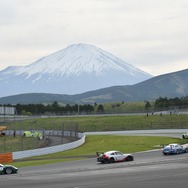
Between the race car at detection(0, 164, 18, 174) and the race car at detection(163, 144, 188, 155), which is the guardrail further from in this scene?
the race car at detection(0, 164, 18, 174)

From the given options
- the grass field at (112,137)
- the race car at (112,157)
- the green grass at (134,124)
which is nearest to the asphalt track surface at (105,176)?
the race car at (112,157)

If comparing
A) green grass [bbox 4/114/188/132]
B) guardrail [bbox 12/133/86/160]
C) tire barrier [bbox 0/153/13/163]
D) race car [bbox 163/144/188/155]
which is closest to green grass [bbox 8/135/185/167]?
guardrail [bbox 12/133/86/160]

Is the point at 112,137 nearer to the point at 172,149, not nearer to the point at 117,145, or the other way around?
the point at 117,145

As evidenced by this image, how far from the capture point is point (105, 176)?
104ft

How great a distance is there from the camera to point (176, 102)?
167m

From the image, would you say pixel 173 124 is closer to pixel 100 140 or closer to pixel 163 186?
pixel 100 140

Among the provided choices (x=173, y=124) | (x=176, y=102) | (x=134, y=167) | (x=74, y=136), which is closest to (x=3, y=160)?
(x=134, y=167)

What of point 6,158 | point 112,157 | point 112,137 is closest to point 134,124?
point 112,137

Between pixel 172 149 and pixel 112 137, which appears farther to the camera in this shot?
pixel 112 137

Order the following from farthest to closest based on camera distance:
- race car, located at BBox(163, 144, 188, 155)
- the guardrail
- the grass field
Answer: the grass field → the guardrail → race car, located at BBox(163, 144, 188, 155)

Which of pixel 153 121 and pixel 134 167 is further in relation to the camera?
pixel 153 121

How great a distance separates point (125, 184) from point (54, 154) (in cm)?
2991

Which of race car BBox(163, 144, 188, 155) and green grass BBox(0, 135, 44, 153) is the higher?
race car BBox(163, 144, 188, 155)

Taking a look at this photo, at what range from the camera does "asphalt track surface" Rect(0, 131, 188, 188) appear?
27.2m
